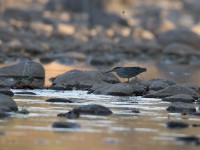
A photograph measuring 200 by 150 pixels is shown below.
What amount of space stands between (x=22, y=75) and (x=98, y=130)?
632 centimetres

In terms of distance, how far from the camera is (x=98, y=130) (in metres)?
8.74

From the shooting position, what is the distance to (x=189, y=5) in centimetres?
5956

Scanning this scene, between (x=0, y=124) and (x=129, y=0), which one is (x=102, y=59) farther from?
(x=129, y=0)

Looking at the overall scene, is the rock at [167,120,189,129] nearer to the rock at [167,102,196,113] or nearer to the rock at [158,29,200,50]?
the rock at [167,102,196,113]

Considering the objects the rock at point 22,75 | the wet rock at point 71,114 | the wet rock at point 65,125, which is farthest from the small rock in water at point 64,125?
the rock at point 22,75

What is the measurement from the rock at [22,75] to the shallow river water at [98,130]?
219 centimetres

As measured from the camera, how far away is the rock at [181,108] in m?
10.5

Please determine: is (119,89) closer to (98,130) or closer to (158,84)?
(158,84)

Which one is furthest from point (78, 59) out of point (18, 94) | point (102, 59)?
point (18, 94)

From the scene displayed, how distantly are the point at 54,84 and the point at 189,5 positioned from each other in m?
46.2

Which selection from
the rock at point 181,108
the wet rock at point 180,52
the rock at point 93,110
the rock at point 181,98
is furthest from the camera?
the wet rock at point 180,52

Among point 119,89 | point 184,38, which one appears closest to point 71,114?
point 119,89

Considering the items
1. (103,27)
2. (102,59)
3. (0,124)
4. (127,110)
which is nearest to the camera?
(0,124)

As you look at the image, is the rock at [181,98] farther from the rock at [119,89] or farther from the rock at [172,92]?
the rock at [119,89]
